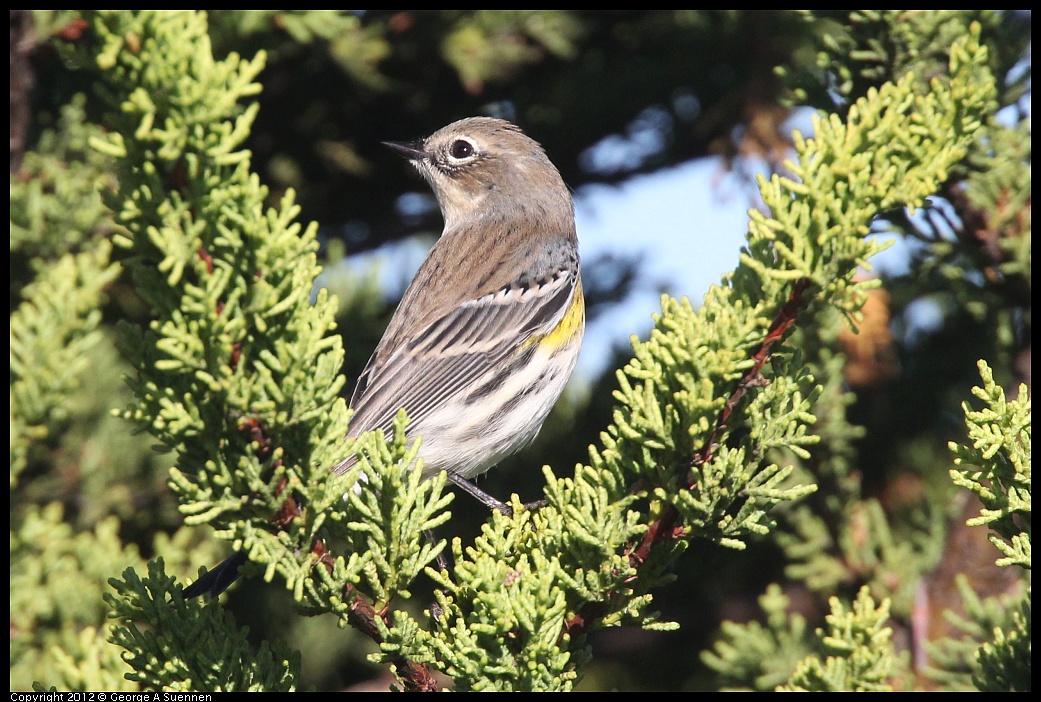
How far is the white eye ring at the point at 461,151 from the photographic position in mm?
5359

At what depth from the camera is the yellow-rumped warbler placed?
14.0 ft

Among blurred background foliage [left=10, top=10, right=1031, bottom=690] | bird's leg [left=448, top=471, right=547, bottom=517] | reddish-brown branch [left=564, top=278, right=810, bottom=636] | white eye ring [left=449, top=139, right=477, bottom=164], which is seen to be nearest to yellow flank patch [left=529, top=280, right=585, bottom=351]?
blurred background foliage [left=10, top=10, right=1031, bottom=690]

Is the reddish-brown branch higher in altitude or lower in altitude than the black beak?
lower

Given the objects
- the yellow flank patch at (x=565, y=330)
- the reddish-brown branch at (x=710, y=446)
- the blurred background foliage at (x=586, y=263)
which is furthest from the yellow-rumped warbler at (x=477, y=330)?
the reddish-brown branch at (x=710, y=446)

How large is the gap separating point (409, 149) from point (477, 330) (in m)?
1.07

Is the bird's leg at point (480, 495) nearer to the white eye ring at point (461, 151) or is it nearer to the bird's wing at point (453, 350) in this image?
the bird's wing at point (453, 350)

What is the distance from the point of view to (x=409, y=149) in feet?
16.0

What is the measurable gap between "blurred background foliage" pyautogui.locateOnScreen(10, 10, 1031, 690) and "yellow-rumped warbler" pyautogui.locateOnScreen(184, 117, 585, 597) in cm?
27

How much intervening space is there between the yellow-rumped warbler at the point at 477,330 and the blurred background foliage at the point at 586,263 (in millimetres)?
266

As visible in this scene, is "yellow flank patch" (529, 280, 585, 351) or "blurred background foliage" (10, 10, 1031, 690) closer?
"blurred background foliage" (10, 10, 1031, 690)

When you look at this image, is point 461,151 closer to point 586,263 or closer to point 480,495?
point 586,263

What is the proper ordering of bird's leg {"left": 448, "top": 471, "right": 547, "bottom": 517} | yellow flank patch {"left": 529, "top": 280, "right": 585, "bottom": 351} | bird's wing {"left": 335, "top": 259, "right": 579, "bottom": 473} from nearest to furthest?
bird's leg {"left": 448, "top": 471, "right": 547, "bottom": 517} < bird's wing {"left": 335, "top": 259, "right": 579, "bottom": 473} < yellow flank patch {"left": 529, "top": 280, "right": 585, "bottom": 351}

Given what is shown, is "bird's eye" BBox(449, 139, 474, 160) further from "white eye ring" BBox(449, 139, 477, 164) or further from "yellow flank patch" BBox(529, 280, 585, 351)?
"yellow flank patch" BBox(529, 280, 585, 351)

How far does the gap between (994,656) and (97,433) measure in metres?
3.67
